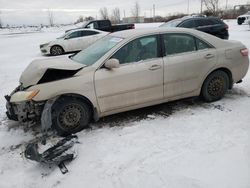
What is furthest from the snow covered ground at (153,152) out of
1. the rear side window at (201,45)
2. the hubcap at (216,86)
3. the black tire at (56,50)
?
the black tire at (56,50)

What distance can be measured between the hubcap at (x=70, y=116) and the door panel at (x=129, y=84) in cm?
Result: 39

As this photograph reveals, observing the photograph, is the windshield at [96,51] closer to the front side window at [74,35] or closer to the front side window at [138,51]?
the front side window at [138,51]

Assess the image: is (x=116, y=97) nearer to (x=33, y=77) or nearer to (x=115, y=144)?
(x=115, y=144)

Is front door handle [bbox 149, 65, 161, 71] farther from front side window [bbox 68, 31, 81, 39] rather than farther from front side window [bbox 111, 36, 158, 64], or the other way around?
front side window [bbox 68, 31, 81, 39]

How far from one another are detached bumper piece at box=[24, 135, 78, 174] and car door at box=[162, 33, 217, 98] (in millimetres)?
2036

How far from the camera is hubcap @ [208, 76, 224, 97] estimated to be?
5105 mm

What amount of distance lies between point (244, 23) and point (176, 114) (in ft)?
85.7

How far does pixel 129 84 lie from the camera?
4.32 meters

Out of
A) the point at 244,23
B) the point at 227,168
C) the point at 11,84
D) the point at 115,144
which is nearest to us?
the point at 227,168

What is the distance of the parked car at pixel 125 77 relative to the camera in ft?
13.1

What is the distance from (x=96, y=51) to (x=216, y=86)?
97.3 inches

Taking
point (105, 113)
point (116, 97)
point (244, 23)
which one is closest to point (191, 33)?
point (116, 97)

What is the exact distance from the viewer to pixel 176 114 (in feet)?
15.6

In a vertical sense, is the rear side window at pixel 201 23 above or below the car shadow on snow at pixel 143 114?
above
